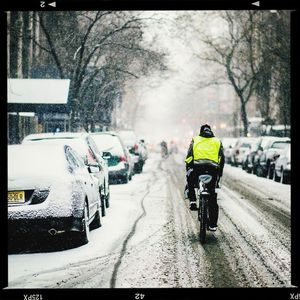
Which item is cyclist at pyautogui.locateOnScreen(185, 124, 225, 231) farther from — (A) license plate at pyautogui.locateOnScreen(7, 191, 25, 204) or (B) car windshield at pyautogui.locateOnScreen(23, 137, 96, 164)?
(B) car windshield at pyautogui.locateOnScreen(23, 137, 96, 164)

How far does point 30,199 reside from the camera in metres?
6.96

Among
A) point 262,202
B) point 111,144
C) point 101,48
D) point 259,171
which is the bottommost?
point 262,202

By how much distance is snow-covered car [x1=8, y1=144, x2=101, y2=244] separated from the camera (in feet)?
22.3

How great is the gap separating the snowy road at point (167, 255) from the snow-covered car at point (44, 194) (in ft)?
1.15

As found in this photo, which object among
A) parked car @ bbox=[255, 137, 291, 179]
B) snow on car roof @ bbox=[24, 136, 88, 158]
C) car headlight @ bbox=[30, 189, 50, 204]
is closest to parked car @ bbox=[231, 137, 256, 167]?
parked car @ bbox=[255, 137, 291, 179]

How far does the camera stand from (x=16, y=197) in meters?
6.87

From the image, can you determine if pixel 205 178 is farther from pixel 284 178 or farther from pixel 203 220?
pixel 284 178

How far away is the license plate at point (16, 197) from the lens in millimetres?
6850

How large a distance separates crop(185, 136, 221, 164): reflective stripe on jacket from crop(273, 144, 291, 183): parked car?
38.5ft

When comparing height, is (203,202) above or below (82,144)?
below

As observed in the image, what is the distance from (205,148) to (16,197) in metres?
2.91

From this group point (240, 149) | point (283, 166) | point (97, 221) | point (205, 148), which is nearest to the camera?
point (205, 148)

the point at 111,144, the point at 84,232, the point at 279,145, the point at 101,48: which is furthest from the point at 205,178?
the point at 101,48
